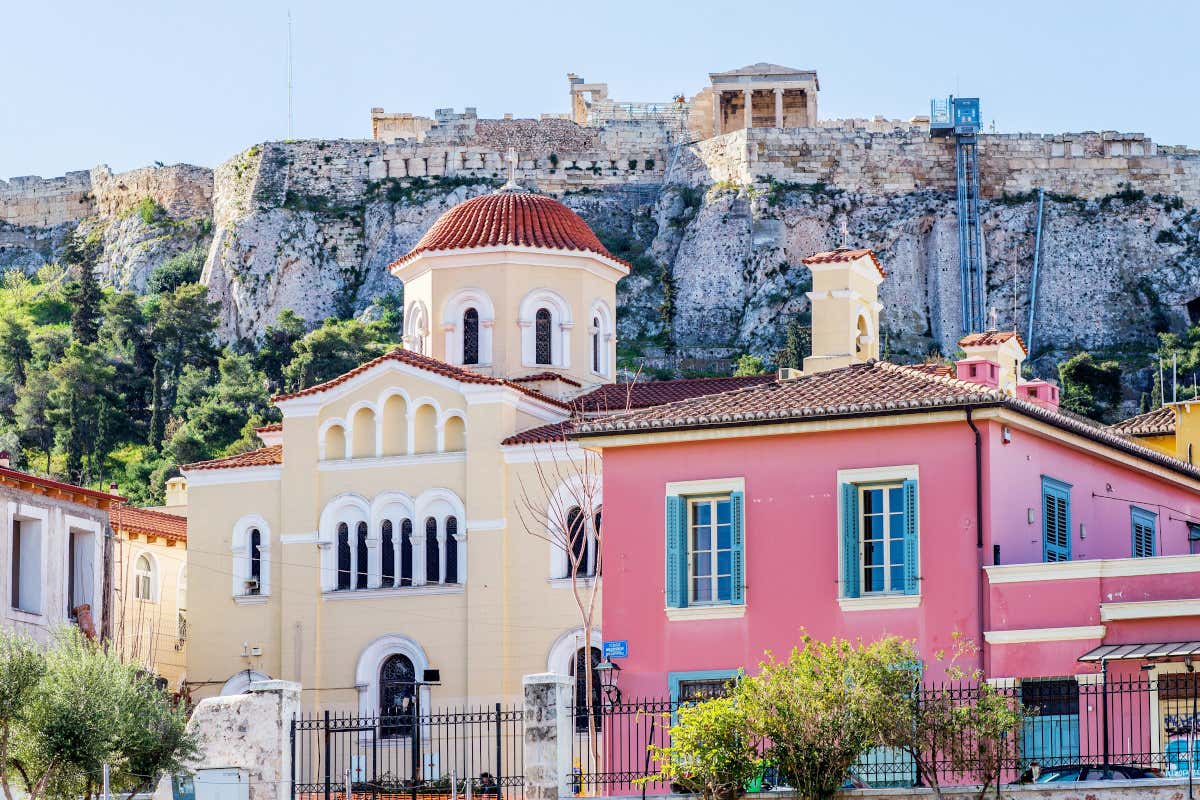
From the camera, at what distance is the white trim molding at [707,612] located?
35.1 m

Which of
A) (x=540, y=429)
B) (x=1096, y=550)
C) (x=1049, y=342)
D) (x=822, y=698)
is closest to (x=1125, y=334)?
(x=1049, y=342)

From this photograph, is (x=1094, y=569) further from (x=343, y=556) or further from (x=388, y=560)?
(x=343, y=556)

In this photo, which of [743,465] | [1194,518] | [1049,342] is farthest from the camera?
[1049,342]

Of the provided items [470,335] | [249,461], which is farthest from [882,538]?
[470,335]

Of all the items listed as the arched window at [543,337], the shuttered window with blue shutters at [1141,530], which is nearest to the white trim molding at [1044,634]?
the shuttered window with blue shutters at [1141,530]

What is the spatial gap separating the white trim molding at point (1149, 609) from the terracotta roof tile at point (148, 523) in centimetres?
2920

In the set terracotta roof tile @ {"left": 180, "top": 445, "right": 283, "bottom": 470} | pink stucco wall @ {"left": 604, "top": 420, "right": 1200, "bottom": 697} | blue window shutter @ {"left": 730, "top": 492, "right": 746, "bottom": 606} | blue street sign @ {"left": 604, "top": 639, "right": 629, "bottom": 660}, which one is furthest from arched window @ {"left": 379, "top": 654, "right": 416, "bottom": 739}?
blue window shutter @ {"left": 730, "top": 492, "right": 746, "bottom": 606}

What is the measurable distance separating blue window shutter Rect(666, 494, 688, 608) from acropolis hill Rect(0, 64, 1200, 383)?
5353 cm

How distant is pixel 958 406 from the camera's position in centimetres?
3391

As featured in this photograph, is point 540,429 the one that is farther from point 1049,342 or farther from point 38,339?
point 38,339

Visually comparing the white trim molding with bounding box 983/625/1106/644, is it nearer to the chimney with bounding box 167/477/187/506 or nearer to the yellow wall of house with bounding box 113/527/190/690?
the yellow wall of house with bounding box 113/527/190/690

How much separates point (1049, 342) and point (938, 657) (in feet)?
197

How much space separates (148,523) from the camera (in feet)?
191

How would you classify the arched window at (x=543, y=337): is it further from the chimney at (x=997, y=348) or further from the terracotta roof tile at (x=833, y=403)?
the terracotta roof tile at (x=833, y=403)
